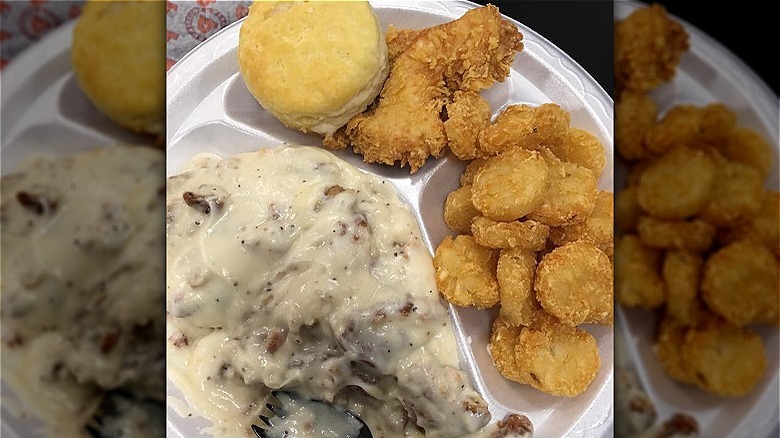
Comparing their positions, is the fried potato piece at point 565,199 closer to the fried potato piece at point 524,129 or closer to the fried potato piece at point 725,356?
the fried potato piece at point 524,129

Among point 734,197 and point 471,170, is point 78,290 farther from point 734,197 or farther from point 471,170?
point 734,197

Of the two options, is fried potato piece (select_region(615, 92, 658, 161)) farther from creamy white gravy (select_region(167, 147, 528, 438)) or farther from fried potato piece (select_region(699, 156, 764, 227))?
creamy white gravy (select_region(167, 147, 528, 438))

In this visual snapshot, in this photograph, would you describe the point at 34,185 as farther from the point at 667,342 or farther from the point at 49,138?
the point at 667,342

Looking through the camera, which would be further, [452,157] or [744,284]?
[452,157]

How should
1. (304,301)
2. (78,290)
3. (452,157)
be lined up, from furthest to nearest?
(452,157), (304,301), (78,290)

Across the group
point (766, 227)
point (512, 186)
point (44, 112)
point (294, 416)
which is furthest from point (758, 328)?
point (44, 112)

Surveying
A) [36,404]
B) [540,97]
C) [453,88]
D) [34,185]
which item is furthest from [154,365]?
[540,97]
